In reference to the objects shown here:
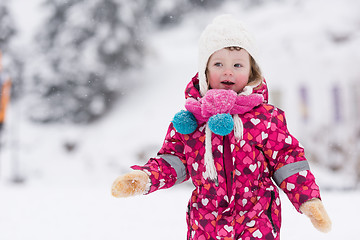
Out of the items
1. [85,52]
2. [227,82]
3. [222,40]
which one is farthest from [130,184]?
[85,52]

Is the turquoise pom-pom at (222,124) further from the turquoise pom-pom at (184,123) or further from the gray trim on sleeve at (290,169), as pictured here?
the gray trim on sleeve at (290,169)

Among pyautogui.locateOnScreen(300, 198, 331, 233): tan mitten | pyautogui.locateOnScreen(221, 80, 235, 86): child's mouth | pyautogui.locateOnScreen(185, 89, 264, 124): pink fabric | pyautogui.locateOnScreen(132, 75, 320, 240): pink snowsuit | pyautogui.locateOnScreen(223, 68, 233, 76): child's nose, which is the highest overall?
pyautogui.locateOnScreen(223, 68, 233, 76): child's nose

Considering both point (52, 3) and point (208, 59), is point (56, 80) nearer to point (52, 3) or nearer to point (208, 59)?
point (52, 3)

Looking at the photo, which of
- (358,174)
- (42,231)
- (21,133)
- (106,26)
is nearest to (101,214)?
(42,231)

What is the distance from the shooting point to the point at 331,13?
11812 mm

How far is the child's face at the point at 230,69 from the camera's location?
1.76m

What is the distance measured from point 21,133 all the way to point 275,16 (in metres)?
8.53

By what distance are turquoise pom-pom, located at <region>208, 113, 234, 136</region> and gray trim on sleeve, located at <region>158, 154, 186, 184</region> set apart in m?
0.31

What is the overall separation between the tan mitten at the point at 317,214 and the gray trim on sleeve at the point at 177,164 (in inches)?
21.5

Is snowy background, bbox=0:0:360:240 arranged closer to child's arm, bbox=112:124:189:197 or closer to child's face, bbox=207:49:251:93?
child's arm, bbox=112:124:189:197

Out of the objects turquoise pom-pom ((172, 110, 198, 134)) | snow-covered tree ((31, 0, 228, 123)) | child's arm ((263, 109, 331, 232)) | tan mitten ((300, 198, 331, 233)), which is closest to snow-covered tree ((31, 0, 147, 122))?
snow-covered tree ((31, 0, 228, 123))

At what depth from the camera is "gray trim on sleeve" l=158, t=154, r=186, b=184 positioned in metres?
1.83

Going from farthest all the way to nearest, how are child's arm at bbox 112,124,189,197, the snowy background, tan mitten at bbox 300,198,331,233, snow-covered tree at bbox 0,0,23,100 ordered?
snow-covered tree at bbox 0,0,23,100, the snowy background, child's arm at bbox 112,124,189,197, tan mitten at bbox 300,198,331,233

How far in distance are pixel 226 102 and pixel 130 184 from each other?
0.52 m
